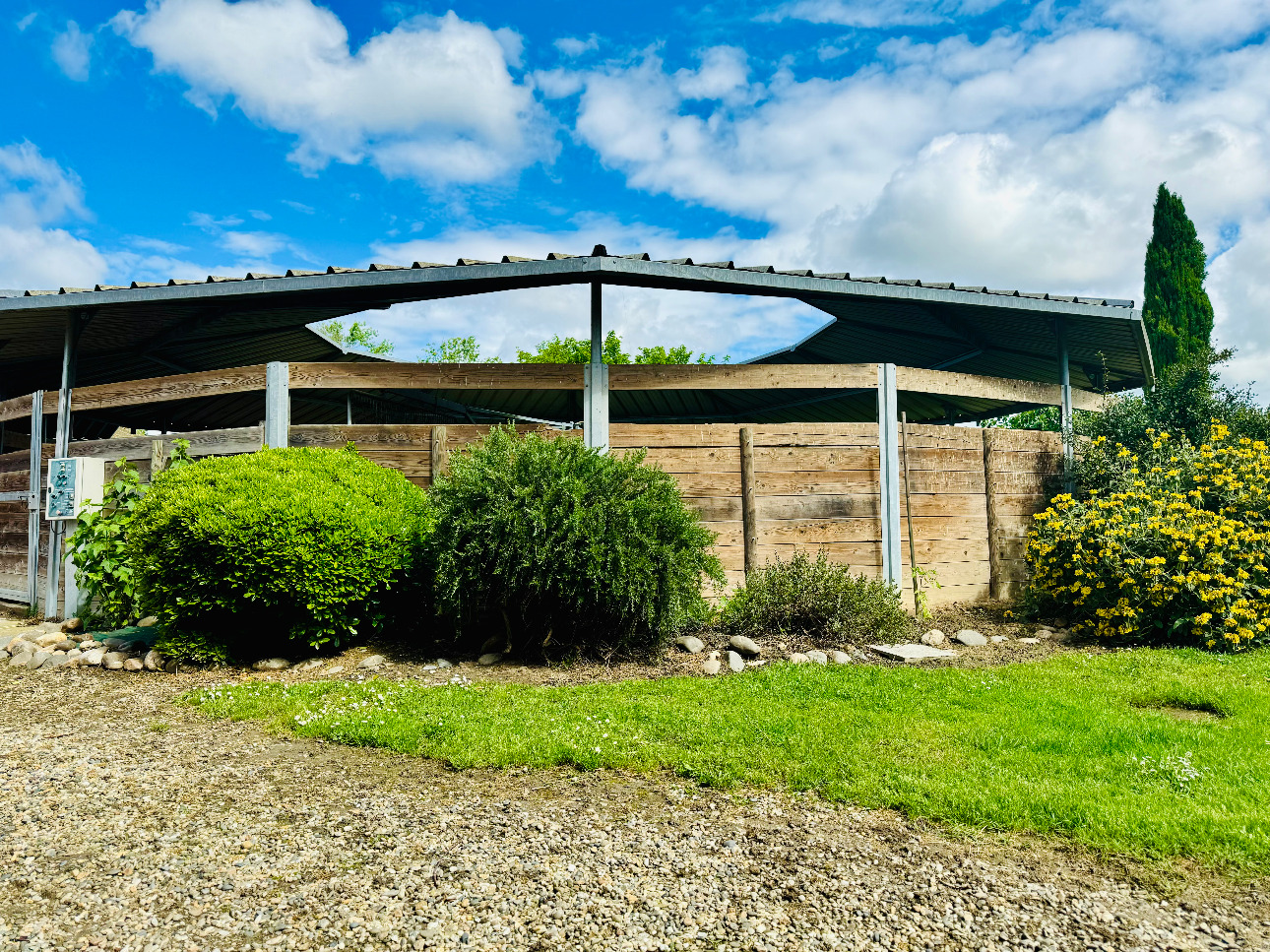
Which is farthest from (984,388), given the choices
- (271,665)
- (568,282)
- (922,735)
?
(271,665)

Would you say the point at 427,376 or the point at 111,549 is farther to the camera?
the point at 427,376

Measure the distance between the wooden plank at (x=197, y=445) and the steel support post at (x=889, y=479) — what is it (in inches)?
286

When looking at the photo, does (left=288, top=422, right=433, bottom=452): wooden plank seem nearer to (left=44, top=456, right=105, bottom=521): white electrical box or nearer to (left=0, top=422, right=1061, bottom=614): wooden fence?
(left=0, top=422, right=1061, bottom=614): wooden fence

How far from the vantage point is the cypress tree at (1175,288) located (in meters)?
18.6

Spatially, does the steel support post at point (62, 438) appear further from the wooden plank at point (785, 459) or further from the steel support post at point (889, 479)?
the steel support post at point (889, 479)

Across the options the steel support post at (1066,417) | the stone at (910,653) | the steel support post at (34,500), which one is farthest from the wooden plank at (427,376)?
the steel support post at (1066,417)

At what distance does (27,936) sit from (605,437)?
6.42 meters

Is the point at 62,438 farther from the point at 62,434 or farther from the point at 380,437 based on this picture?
the point at 380,437

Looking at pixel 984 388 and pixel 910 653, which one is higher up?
pixel 984 388

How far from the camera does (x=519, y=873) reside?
3172 millimetres

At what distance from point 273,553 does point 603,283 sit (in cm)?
451

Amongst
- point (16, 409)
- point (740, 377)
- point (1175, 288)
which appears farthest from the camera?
point (1175, 288)

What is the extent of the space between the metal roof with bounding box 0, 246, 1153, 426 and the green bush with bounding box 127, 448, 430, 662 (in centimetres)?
258

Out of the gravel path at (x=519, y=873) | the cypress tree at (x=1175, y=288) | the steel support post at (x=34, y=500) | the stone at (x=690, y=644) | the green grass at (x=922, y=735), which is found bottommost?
the gravel path at (x=519, y=873)
